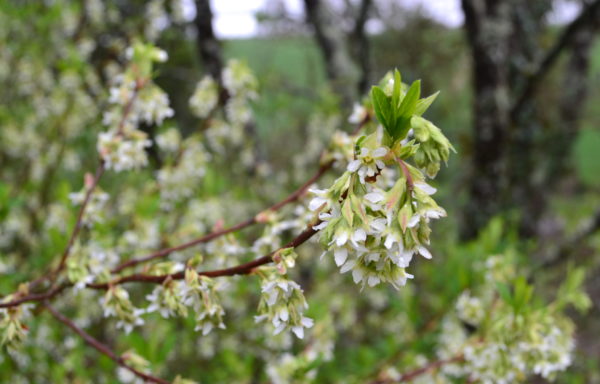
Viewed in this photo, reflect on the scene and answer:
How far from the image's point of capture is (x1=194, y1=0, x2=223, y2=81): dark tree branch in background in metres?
3.37

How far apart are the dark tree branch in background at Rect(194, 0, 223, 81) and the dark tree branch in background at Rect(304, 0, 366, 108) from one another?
77 centimetres

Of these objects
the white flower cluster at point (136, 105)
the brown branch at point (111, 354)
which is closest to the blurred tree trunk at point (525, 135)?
the white flower cluster at point (136, 105)

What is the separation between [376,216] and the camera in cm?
83

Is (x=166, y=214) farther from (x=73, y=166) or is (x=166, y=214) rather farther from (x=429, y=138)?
(x=429, y=138)

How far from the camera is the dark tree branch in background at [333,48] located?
3717 mm

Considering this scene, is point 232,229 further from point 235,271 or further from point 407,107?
point 407,107

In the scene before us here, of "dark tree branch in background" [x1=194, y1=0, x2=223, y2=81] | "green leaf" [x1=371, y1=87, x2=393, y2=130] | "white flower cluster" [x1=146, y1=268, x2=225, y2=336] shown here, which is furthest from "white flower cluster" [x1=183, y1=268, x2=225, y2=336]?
"dark tree branch in background" [x1=194, y1=0, x2=223, y2=81]

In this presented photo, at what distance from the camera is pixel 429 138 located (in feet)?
2.65

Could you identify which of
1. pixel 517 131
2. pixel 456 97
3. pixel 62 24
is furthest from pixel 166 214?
pixel 456 97

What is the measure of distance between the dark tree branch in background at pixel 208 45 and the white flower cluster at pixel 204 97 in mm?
871

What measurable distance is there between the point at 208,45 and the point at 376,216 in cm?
292

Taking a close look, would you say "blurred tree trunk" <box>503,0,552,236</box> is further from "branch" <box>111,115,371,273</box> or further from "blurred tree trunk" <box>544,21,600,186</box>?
"branch" <box>111,115,371,273</box>

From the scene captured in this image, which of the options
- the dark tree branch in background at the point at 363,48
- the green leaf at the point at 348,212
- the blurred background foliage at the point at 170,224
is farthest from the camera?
the dark tree branch in background at the point at 363,48

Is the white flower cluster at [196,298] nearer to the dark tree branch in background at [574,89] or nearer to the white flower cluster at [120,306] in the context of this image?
the white flower cluster at [120,306]
